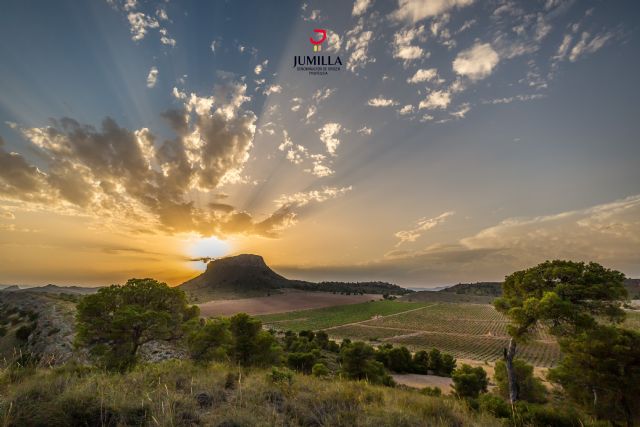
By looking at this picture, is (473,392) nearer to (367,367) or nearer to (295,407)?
(367,367)

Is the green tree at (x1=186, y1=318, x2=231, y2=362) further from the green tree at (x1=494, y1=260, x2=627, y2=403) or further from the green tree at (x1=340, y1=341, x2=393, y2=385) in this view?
the green tree at (x1=494, y1=260, x2=627, y2=403)

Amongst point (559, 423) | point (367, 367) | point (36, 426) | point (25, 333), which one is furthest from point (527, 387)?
point (25, 333)

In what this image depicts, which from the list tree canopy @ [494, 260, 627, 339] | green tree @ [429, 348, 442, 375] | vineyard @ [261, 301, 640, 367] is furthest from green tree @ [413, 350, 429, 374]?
tree canopy @ [494, 260, 627, 339]

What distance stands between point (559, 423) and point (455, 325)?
102 m

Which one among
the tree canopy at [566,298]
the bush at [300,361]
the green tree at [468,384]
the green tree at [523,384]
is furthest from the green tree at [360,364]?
the tree canopy at [566,298]

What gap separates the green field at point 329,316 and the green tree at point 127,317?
76376 mm

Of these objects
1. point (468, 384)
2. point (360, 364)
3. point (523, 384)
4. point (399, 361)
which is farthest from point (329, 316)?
point (523, 384)

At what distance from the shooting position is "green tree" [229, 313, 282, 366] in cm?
2465

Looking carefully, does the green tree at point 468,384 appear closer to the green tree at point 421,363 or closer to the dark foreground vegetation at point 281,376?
the dark foreground vegetation at point 281,376

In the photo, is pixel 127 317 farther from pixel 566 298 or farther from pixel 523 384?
pixel 523 384

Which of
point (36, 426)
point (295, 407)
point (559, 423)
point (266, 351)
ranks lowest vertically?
point (266, 351)

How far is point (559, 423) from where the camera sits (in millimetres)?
8789

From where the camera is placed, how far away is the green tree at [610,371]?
1672 centimetres

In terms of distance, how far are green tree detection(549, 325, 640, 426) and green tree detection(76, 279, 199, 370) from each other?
29.5 metres
